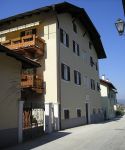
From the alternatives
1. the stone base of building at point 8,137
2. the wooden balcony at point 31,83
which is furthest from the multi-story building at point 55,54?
the stone base of building at point 8,137

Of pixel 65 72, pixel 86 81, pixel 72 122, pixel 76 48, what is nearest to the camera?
pixel 65 72

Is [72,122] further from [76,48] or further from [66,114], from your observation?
[76,48]

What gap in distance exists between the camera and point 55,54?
2172cm

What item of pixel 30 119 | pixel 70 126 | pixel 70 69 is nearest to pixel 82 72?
pixel 70 69

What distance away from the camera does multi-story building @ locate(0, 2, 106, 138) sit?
21172 mm

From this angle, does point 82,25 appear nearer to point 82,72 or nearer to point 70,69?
point 82,72

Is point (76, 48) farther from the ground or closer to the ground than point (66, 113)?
farther from the ground

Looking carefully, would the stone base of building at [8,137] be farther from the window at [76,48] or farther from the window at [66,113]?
the window at [76,48]

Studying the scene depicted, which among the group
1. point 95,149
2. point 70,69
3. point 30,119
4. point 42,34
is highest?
point 42,34

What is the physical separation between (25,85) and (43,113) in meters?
3.26

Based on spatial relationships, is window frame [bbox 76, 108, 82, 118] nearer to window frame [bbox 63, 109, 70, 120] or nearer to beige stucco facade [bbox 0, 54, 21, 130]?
window frame [bbox 63, 109, 70, 120]

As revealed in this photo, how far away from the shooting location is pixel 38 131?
54.4 feet

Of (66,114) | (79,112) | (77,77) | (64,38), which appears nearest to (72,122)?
(66,114)

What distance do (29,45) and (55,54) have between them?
221cm
